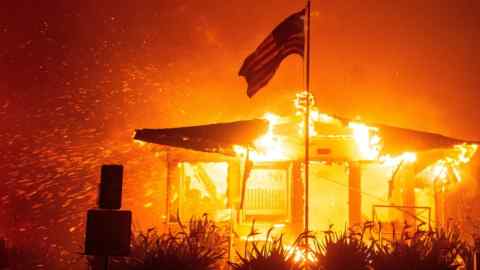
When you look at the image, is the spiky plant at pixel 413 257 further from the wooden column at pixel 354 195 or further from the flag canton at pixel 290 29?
the flag canton at pixel 290 29

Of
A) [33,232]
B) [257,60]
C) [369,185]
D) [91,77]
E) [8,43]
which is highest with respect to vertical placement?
[8,43]

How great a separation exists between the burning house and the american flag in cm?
98

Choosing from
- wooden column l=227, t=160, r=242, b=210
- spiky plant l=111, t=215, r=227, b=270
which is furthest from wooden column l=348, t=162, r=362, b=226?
spiky plant l=111, t=215, r=227, b=270

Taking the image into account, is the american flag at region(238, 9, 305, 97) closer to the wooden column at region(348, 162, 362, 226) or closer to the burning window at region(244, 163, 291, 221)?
the burning window at region(244, 163, 291, 221)

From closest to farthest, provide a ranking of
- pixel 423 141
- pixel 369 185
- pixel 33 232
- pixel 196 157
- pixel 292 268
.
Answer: pixel 292 268
pixel 423 141
pixel 196 157
pixel 369 185
pixel 33 232

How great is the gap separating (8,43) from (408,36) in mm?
19060

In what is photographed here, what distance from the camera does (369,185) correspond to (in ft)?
49.6

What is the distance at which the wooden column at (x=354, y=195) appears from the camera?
1279cm

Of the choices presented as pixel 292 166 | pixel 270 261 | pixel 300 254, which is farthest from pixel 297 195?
pixel 270 261

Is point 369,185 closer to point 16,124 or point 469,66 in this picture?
point 469,66

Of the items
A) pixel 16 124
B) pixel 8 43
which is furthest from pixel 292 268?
pixel 8 43

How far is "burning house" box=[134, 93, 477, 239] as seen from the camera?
11.4 metres

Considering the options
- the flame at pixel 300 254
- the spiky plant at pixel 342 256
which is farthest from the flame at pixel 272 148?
the spiky plant at pixel 342 256

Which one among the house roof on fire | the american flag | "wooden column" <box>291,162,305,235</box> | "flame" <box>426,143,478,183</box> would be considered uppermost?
the american flag
